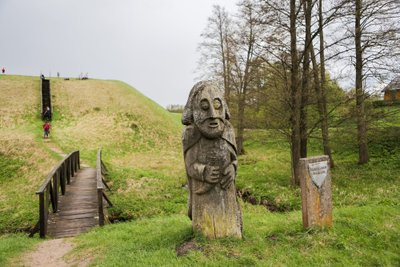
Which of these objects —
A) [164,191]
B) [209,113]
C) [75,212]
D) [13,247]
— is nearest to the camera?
→ [209,113]

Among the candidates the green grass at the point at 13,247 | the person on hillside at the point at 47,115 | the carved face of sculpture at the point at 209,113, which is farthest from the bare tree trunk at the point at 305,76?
the person on hillside at the point at 47,115

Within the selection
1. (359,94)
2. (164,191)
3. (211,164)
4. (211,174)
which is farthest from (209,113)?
(359,94)

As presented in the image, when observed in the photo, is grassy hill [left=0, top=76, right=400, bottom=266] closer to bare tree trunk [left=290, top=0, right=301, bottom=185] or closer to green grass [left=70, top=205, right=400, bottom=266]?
green grass [left=70, top=205, right=400, bottom=266]

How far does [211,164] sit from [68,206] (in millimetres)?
7259

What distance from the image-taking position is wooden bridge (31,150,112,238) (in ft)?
28.0

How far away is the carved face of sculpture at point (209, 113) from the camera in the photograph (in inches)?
216

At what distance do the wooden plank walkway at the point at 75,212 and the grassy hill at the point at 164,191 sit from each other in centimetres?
82

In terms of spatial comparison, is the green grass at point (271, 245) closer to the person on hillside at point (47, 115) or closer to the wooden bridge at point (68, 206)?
the wooden bridge at point (68, 206)

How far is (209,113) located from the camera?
548 cm

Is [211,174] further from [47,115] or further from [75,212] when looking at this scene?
[47,115]

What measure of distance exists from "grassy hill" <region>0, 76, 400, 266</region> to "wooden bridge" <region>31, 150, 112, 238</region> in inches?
26.8

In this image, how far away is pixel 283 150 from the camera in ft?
76.8

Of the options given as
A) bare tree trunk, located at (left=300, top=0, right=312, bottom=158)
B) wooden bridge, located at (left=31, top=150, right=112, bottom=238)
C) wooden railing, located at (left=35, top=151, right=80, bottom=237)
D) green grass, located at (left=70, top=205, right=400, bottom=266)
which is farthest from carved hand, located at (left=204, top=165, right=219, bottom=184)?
bare tree trunk, located at (left=300, top=0, right=312, bottom=158)

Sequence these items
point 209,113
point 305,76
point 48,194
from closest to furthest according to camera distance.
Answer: point 209,113 < point 48,194 < point 305,76
